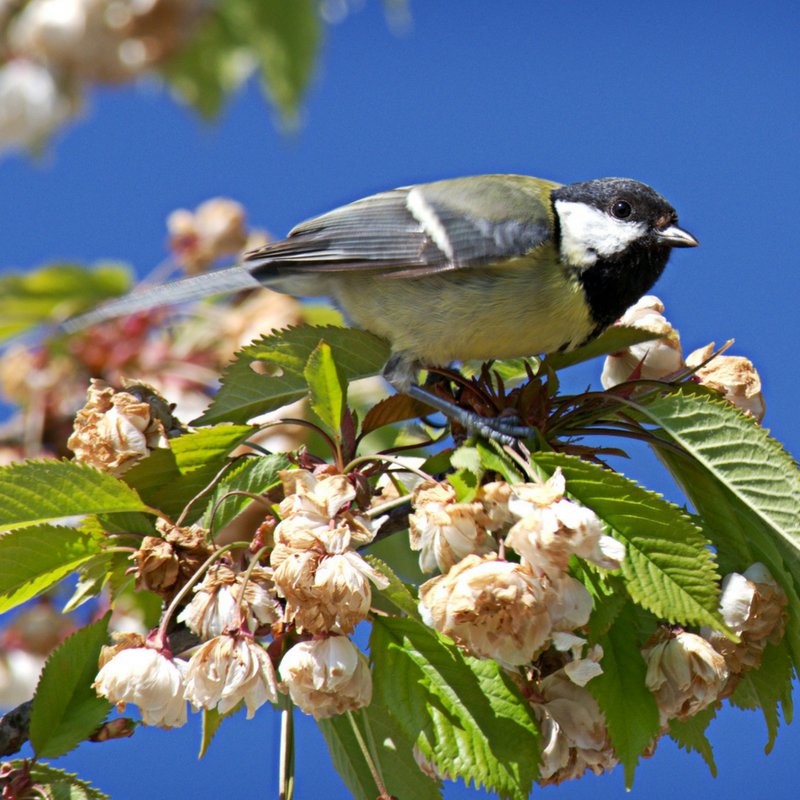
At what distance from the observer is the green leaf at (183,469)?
1.79 m

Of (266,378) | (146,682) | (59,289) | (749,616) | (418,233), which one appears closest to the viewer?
(146,682)

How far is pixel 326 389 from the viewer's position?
66.9 inches

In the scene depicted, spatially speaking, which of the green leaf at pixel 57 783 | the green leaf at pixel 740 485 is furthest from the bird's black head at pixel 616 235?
the green leaf at pixel 57 783

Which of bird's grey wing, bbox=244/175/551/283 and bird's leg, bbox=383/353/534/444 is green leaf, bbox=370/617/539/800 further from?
bird's grey wing, bbox=244/175/551/283

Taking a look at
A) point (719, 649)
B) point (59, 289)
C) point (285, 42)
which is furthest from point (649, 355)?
point (59, 289)

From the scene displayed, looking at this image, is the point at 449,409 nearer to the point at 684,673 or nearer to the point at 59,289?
the point at 684,673

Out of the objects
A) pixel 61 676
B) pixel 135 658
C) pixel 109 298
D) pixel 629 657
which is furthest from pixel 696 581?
pixel 109 298

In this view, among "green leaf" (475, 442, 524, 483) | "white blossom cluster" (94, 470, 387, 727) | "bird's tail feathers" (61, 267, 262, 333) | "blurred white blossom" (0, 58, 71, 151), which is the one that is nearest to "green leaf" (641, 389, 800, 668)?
"green leaf" (475, 442, 524, 483)

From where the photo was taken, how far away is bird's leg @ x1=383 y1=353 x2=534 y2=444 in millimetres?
1685

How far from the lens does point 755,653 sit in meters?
1.68

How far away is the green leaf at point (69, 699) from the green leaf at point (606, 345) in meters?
0.91

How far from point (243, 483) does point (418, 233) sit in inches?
37.9

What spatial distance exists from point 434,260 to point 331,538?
109 cm

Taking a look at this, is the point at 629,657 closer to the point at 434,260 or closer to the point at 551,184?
the point at 434,260
